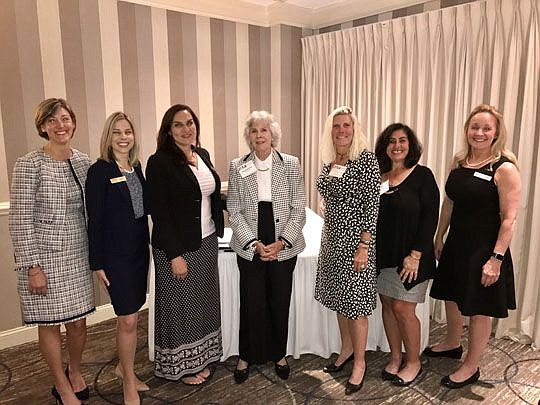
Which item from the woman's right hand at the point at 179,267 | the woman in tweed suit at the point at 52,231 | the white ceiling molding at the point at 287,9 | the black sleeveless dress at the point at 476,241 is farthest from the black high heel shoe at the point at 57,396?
the white ceiling molding at the point at 287,9

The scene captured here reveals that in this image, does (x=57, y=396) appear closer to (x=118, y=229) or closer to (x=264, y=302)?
(x=118, y=229)

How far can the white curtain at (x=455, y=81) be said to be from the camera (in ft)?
9.66

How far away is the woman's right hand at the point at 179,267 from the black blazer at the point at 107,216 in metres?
0.23

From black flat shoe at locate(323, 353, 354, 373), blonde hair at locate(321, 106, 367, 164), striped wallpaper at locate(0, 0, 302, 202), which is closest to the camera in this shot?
blonde hair at locate(321, 106, 367, 164)

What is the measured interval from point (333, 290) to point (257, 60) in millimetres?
2751

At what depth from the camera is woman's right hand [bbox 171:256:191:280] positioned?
234 centimetres

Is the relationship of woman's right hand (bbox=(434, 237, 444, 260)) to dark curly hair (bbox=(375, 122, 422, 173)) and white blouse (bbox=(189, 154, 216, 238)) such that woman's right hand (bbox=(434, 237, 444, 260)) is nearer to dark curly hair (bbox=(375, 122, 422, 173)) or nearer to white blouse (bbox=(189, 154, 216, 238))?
dark curly hair (bbox=(375, 122, 422, 173))

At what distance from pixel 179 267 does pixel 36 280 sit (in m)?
0.70

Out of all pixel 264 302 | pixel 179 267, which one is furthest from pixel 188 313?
pixel 264 302

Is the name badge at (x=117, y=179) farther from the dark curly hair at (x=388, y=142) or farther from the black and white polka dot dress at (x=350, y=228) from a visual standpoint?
the dark curly hair at (x=388, y=142)

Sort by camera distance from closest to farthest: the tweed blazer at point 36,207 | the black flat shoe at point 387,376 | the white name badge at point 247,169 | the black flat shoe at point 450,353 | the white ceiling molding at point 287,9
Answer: the tweed blazer at point 36,207, the white name badge at point 247,169, the black flat shoe at point 387,376, the black flat shoe at point 450,353, the white ceiling molding at point 287,9

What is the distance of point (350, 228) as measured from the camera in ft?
7.86

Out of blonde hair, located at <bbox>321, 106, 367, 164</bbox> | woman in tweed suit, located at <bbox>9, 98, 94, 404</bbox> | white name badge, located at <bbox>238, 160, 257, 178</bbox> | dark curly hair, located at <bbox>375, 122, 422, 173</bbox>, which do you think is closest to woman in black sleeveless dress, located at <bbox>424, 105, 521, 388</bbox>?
dark curly hair, located at <bbox>375, 122, 422, 173</bbox>

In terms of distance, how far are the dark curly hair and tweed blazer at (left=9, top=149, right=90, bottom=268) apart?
1.75 metres
